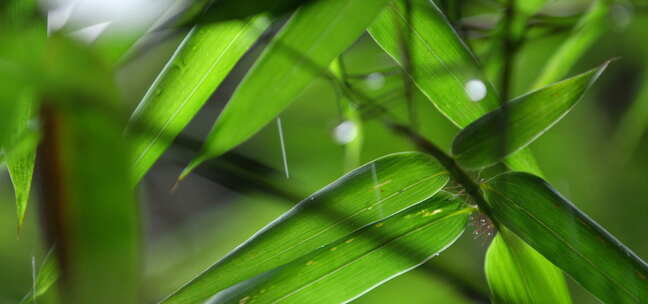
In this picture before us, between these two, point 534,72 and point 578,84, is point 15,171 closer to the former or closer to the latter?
point 578,84

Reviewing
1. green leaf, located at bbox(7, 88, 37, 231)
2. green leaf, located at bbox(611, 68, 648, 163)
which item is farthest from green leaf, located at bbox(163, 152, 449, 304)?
green leaf, located at bbox(611, 68, 648, 163)

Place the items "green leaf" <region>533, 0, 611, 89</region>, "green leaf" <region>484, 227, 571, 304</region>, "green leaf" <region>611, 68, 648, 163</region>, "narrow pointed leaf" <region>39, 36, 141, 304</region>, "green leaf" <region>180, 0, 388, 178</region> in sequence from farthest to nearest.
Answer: "green leaf" <region>611, 68, 648, 163</region>, "green leaf" <region>533, 0, 611, 89</region>, "green leaf" <region>484, 227, 571, 304</region>, "green leaf" <region>180, 0, 388, 178</region>, "narrow pointed leaf" <region>39, 36, 141, 304</region>

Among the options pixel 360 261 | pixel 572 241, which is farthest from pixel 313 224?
pixel 572 241

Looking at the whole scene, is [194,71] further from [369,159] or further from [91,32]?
[369,159]

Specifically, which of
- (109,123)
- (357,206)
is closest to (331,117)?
Result: (357,206)

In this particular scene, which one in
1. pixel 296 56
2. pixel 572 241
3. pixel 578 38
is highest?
pixel 578 38

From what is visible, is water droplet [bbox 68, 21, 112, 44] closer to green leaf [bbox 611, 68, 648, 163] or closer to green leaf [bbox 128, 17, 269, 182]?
green leaf [bbox 128, 17, 269, 182]

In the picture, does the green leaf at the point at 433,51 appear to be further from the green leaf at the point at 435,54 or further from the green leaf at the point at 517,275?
the green leaf at the point at 517,275
